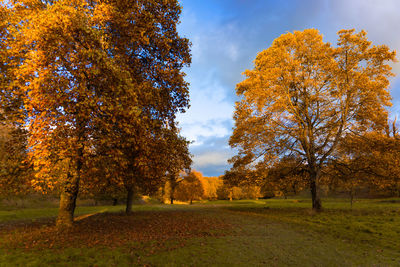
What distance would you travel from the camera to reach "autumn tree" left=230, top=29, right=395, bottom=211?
20.5 metres

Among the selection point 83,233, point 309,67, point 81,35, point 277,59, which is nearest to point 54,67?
point 81,35

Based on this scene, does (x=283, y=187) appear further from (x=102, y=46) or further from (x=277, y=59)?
(x=102, y=46)

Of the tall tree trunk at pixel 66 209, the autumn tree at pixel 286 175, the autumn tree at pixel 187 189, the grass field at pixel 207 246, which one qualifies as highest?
the autumn tree at pixel 286 175

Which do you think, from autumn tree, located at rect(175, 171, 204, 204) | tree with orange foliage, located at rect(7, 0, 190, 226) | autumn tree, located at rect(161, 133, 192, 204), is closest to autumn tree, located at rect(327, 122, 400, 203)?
autumn tree, located at rect(161, 133, 192, 204)

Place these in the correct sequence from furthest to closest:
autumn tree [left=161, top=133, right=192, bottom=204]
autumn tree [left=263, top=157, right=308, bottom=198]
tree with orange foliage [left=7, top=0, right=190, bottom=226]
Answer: autumn tree [left=263, top=157, right=308, bottom=198] < autumn tree [left=161, top=133, right=192, bottom=204] < tree with orange foliage [left=7, top=0, right=190, bottom=226]

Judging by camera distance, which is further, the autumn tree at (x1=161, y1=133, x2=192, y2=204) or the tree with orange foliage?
the autumn tree at (x1=161, y1=133, x2=192, y2=204)

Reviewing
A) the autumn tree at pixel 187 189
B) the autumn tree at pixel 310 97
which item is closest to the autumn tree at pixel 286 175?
the autumn tree at pixel 310 97

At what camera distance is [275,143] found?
2159cm

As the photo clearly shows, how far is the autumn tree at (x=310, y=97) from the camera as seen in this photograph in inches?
806

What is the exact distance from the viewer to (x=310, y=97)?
71.5ft

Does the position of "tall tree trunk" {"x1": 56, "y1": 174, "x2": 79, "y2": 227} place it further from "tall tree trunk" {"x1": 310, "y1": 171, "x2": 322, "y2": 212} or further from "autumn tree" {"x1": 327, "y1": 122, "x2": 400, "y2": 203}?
"autumn tree" {"x1": 327, "y1": 122, "x2": 400, "y2": 203}

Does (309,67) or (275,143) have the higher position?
(309,67)

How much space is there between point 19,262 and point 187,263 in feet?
19.7

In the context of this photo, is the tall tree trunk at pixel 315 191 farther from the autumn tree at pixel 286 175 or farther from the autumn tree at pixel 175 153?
the autumn tree at pixel 175 153
